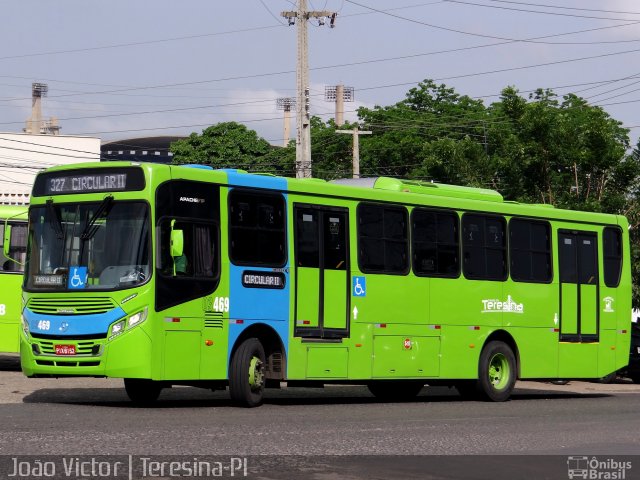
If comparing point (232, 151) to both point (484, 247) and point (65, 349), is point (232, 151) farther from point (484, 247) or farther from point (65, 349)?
point (65, 349)

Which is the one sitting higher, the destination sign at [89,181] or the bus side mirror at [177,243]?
the destination sign at [89,181]

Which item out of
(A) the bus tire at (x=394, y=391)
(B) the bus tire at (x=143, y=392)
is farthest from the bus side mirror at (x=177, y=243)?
(A) the bus tire at (x=394, y=391)

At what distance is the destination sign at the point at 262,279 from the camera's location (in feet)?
61.8

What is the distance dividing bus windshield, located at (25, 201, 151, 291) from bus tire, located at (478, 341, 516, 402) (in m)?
7.82

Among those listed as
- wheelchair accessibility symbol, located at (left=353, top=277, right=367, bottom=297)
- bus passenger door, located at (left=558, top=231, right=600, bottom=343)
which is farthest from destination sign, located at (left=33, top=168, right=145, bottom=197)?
bus passenger door, located at (left=558, top=231, right=600, bottom=343)

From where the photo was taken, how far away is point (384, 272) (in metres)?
21.3

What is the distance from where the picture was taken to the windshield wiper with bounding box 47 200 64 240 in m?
18.2

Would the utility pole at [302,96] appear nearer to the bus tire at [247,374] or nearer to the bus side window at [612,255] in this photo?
the bus side window at [612,255]

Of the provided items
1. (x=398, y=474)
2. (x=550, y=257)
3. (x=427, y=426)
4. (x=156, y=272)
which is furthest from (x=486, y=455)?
(x=550, y=257)

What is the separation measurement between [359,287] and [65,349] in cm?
503

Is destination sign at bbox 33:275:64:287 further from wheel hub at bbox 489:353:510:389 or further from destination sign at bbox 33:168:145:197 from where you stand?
wheel hub at bbox 489:353:510:389

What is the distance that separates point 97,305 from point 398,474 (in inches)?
283

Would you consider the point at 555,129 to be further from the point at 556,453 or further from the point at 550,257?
the point at 556,453

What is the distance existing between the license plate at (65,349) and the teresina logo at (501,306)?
8.26 m
